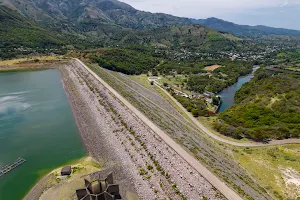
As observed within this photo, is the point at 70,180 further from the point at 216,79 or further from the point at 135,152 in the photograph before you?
the point at 216,79

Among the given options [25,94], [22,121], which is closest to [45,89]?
[25,94]

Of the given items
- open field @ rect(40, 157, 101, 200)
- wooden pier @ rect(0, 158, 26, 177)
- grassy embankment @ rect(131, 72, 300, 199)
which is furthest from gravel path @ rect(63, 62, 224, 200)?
grassy embankment @ rect(131, 72, 300, 199)

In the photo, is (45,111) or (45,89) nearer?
(45,111)

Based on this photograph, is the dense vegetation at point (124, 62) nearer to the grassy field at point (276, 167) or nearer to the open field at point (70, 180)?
the open field at point (70, 180)

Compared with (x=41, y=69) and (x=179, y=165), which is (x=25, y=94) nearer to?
(x=41, y=69)

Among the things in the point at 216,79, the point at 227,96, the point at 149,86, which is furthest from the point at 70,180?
the point at 216,79

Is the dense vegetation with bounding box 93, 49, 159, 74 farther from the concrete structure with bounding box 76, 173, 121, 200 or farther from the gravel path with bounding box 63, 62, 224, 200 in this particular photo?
the concrete structure with bounding box 76, 173, 121, 200
